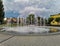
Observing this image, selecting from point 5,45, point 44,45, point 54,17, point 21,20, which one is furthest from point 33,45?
point 54,17

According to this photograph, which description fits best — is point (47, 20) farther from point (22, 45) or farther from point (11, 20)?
point (22, 45)

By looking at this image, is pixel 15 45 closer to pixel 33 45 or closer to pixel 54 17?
pixel 33 45

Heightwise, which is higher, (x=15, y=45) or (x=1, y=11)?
(x=1, y=11)

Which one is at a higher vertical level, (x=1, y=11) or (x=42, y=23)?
(x=1, y=11)

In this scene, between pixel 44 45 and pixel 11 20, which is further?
pixel 11 20

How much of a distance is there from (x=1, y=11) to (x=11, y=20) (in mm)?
8434

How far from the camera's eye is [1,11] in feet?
206

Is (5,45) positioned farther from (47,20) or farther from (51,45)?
(47,20)

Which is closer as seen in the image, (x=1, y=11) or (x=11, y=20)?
(x=1, y=11)

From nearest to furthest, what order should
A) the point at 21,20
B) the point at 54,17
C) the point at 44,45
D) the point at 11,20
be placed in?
the point at 44,45 < the point at 21,20 < the point at 54,17 < the point at 11,20

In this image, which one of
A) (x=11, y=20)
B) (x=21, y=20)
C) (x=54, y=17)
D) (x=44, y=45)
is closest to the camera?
(x=44, y=45)

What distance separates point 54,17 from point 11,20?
19.0m

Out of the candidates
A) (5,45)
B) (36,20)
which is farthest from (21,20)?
(5,45)

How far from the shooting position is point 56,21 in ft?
196
